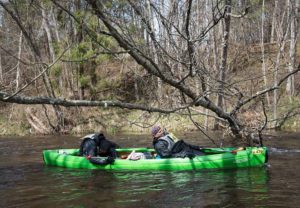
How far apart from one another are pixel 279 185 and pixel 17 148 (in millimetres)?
9183

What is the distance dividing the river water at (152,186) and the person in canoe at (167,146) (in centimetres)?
49

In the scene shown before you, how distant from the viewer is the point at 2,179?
9.06 meters

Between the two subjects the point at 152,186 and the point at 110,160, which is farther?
the point at 110,160

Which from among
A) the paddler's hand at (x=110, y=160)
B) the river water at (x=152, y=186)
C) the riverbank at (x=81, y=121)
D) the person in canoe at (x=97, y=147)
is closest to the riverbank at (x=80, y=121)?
the riverbank at (x=81, y=121)

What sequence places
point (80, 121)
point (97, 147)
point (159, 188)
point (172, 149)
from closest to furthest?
point (159, 188) < point (172, 149) < point (97, 147) < point (80, 121)

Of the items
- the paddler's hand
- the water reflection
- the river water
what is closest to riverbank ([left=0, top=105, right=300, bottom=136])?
the river water

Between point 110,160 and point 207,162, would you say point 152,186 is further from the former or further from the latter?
point 110,160

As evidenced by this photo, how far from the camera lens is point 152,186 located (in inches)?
313

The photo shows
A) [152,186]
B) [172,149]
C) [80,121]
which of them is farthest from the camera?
[80,121]

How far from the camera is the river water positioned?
671cm

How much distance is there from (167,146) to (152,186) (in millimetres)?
1733

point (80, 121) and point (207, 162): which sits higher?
point (80, 121)

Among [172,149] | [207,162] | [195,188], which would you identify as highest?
[172,149]

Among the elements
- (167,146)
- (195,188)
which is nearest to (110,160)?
(167,146)
